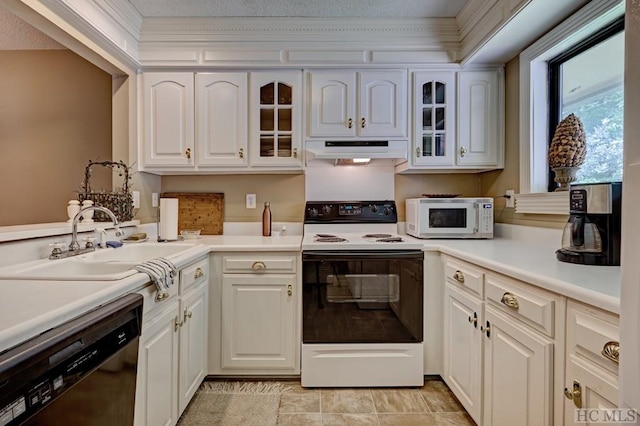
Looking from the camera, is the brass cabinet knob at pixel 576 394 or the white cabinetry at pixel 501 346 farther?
the white cabinetry at pixel 501 346

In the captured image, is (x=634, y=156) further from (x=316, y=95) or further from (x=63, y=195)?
(x=63, y=195)

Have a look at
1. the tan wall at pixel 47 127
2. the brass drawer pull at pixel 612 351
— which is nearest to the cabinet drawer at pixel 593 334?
the brass drawer pull at pixel 612 351

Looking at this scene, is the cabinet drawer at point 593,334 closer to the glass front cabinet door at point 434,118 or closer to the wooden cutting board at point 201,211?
the glass front cabinet door at point 434,118

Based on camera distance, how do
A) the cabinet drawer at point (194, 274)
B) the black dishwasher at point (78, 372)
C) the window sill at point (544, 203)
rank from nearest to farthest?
the black dishwasher at point (78, 372), the cabinet drawer at point (194, 274), the window sill at point (544, 203)

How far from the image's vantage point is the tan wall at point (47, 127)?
265 cm

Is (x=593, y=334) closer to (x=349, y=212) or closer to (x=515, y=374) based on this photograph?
(x=515, y=374)

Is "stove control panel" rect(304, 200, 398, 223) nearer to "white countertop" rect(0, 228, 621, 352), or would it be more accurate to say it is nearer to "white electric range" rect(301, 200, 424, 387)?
"white electric range" rect(301, 200, 424, 387)

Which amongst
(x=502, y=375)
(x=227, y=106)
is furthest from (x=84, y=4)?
(x=502, y=375)

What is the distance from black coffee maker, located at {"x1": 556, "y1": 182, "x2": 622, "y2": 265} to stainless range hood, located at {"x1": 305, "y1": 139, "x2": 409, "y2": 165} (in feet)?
3.69

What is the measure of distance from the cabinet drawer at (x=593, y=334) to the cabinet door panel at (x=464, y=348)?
530 mm

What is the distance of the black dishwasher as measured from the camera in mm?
670

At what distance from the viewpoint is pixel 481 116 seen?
2402 millimetres

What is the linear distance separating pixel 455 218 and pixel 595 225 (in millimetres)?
985

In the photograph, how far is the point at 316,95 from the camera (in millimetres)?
2369
